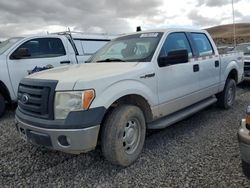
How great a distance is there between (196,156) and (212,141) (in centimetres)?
67

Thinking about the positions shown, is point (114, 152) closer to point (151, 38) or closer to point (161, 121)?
point (161, 121)

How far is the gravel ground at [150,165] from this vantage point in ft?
10.4

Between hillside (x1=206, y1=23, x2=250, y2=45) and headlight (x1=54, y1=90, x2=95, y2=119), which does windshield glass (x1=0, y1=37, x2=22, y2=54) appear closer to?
headlight (x1=54, y1=90, x2=95, y2=119)

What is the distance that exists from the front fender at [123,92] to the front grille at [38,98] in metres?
0.52

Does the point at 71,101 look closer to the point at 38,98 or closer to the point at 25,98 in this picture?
the point at 38,98

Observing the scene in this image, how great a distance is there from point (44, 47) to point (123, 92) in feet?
14.2

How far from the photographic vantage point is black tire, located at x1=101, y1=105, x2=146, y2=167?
3234 mm

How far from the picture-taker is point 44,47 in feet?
23.0

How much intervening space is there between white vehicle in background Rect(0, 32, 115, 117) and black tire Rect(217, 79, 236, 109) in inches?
151

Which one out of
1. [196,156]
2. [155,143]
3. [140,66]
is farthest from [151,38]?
[196,156]

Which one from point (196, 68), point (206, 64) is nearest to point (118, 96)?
point (196, 68)

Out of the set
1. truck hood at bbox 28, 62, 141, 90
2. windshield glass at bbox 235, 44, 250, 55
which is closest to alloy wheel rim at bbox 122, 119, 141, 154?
truck hood at bbox 28, 62, 141, 90

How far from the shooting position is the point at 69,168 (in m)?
3.54

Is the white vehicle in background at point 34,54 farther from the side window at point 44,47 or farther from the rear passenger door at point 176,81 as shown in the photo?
the rear passenger door at point 176,81
